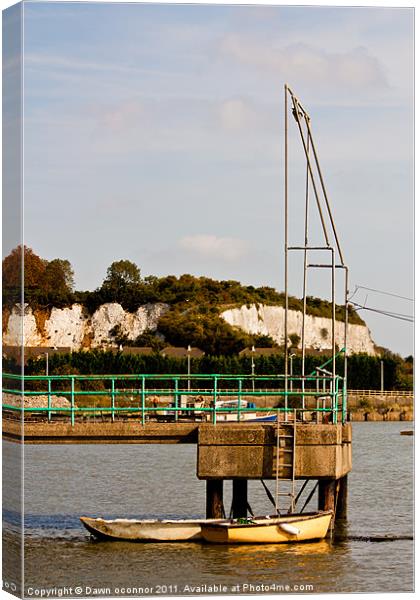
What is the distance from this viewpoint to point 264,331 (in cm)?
16700

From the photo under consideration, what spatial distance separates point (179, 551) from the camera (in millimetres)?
24125

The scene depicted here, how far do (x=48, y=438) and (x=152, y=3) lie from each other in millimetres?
9758

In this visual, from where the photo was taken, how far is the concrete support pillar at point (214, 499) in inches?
1018

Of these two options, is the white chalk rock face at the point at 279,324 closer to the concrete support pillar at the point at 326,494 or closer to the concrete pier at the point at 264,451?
the concrete support pillar at the point at 326,494

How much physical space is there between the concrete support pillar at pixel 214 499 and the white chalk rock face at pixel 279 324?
13323cm

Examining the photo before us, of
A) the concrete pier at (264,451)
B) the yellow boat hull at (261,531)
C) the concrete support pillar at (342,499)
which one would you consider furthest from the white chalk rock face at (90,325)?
the yellow boat hull at (261,531)

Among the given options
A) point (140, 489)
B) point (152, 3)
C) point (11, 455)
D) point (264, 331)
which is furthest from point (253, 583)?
point (264, 331)

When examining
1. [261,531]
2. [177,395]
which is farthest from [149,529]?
[177,395]

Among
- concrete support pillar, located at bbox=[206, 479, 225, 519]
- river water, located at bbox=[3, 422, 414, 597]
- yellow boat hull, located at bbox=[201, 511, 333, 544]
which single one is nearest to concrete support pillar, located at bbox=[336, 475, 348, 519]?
river water, located at bbox=[3, 422, 414, 597]

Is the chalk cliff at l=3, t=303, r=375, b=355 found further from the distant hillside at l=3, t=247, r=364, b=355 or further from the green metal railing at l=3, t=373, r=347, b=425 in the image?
the green metal railing at l=3, t=373, r=347, b=425

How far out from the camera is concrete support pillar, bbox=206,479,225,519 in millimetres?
25859

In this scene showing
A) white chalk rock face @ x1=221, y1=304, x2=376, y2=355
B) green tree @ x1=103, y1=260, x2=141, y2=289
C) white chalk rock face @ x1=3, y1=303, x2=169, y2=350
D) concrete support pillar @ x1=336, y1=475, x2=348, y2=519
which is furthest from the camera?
white chalk rock face @ x1=221, y1=304, x2=376, y2=355

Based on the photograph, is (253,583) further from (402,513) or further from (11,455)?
(402,513)

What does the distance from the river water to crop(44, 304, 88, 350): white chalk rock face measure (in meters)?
83.3
